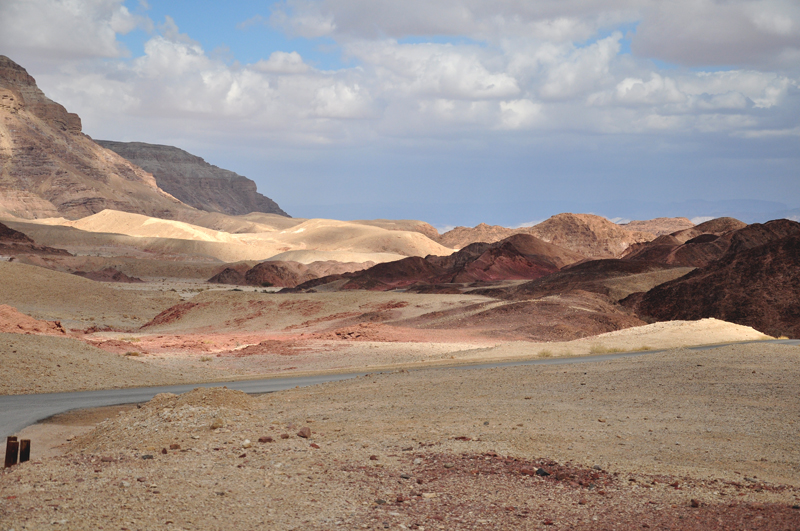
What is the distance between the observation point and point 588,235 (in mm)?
118938

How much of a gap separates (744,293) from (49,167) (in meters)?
164

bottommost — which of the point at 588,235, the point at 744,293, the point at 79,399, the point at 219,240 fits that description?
the point at 79,399

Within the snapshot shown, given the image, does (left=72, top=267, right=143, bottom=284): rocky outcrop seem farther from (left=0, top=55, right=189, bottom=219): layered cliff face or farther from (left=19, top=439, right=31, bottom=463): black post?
(left=19, top=439, right=31, bottom=463): black post

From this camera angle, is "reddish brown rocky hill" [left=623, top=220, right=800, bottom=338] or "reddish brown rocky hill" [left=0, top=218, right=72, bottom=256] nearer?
"reddish brown rocky hill" [left=623, top=220, right=800, bottom=338]

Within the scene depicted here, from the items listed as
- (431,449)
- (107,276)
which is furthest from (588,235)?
(431,449)

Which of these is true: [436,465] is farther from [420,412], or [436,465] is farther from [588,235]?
[588,235]

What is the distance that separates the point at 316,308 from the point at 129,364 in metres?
25.0

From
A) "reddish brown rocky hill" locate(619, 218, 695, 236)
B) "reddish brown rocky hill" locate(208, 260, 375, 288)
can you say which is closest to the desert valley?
"reddish brown rocky hill" locate(208, 260, 375, 288)

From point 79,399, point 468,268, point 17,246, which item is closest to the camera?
point 79,399

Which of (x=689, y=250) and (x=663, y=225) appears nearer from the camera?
(x=689, y=250)

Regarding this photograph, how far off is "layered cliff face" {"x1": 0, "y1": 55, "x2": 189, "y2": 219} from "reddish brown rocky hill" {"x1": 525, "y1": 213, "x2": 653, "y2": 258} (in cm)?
10647

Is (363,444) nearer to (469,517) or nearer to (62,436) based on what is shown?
(469,517)

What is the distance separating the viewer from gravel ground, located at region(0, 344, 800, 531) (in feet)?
21.5

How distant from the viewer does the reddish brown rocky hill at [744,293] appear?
38.6 metres
